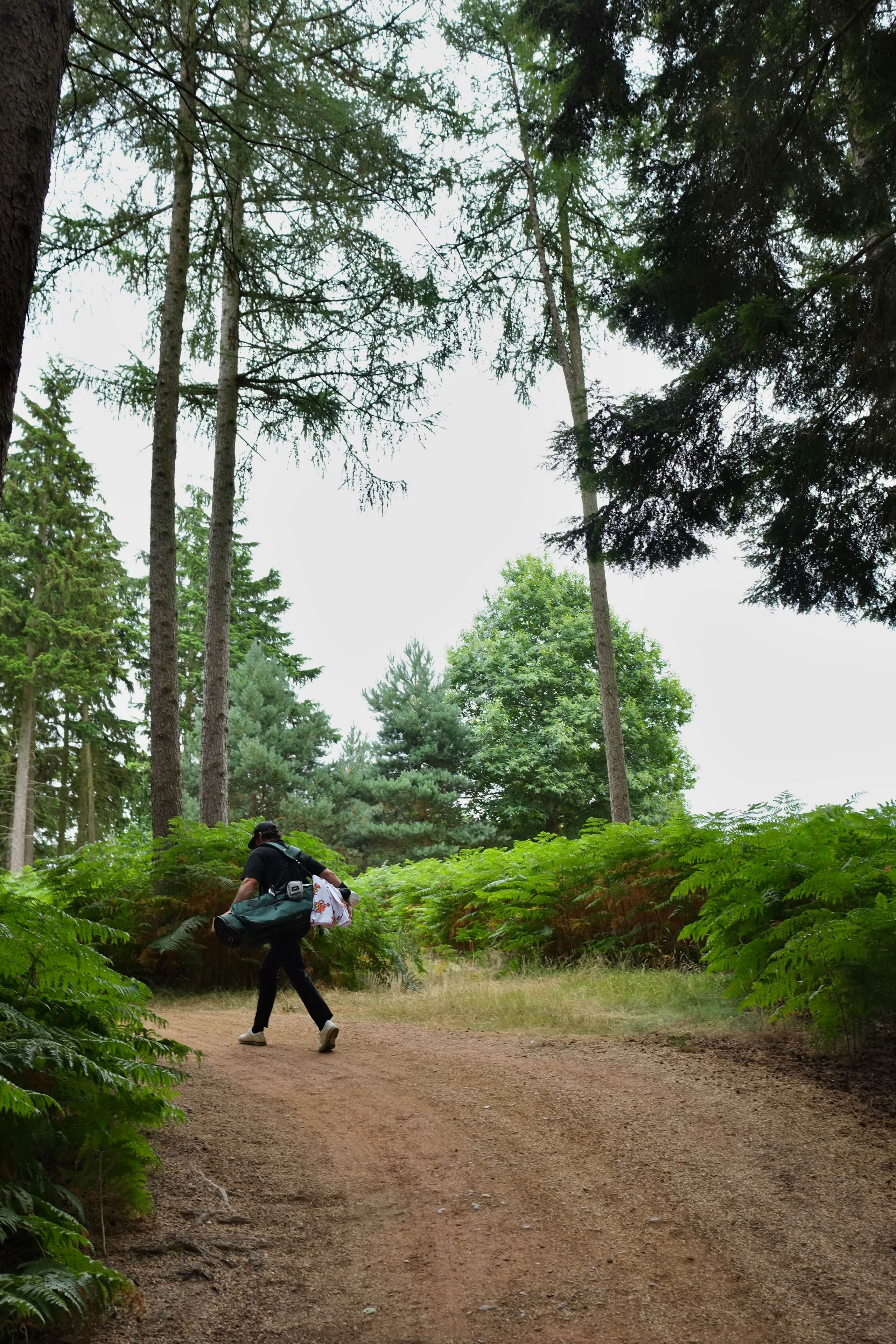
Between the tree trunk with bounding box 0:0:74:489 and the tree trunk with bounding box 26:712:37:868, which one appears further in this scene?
the tree trunk with bounding box 26:712:37:868

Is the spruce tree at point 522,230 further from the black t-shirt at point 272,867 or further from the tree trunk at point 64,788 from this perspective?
the tree trunk at point 64,788

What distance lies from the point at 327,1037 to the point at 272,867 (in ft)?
4.00

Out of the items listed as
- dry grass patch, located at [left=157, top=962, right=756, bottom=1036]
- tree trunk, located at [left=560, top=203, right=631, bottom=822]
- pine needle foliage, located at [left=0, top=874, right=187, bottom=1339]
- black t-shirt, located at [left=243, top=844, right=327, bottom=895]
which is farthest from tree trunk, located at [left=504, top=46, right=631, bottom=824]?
Answer: pine needle foliage, located at [left=0, top=874, right=187, bottom=1339]

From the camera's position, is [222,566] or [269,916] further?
[222,566]

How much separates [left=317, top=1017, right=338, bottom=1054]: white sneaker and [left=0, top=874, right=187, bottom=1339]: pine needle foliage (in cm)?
211

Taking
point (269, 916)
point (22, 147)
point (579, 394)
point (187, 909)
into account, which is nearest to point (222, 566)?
point (187, 909)

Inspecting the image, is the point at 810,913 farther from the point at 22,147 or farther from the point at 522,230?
the point at 522,230

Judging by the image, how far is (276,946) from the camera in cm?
639

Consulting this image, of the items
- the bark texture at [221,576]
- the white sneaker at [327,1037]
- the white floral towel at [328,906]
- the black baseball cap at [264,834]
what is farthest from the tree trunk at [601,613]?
the white sneaker at [327,1037]

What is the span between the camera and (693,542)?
7684 mm

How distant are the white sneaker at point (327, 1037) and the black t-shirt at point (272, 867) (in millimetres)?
993

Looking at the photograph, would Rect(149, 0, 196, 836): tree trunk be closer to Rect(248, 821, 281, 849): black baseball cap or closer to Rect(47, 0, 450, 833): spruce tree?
Rect(47, 0, 450, 833): spruce tree

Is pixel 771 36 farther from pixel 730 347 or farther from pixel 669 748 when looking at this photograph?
pixel 669 748

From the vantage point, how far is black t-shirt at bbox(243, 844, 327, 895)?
645 centimetres
